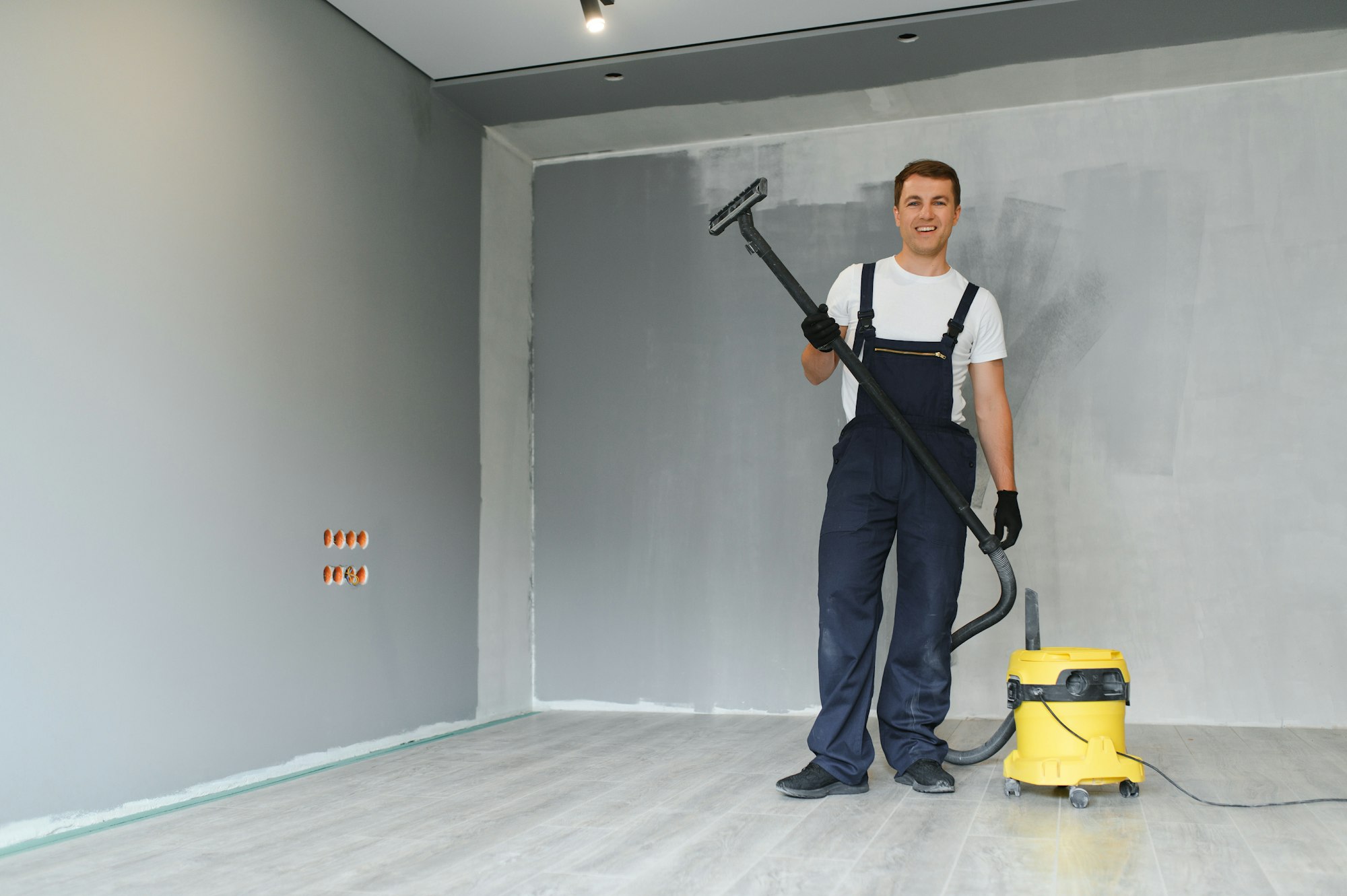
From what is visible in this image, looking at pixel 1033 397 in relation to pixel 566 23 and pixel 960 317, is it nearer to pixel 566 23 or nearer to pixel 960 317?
pixel 960 317

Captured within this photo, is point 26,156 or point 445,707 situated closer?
point 26,156

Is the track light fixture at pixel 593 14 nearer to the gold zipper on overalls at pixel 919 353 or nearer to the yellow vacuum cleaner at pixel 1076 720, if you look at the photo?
the gold zipper on overalls at pixel 919 353

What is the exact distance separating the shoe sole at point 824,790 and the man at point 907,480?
10 centimetres

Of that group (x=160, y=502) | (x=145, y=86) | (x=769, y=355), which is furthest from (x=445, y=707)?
(x=145, y=86)

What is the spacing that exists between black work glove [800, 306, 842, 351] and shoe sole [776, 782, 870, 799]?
0.94 m

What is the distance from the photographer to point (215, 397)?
2473 mm

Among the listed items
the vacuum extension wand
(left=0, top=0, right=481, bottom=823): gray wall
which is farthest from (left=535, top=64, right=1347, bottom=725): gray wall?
the vacuum extension wand

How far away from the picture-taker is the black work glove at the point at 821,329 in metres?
2.32

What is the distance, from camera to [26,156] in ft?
6.72

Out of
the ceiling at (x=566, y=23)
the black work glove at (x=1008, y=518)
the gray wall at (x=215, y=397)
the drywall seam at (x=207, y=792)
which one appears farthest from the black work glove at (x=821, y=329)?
the drywall seam at (x=207, y=792)

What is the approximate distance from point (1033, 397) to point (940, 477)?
53.3 inches

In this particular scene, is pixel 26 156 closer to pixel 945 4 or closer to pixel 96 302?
pixel 96 302

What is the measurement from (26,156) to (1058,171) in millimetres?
2963

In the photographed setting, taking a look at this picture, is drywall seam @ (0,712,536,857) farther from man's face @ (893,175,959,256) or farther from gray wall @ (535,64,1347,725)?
man's face @ (893,175,959,256)
